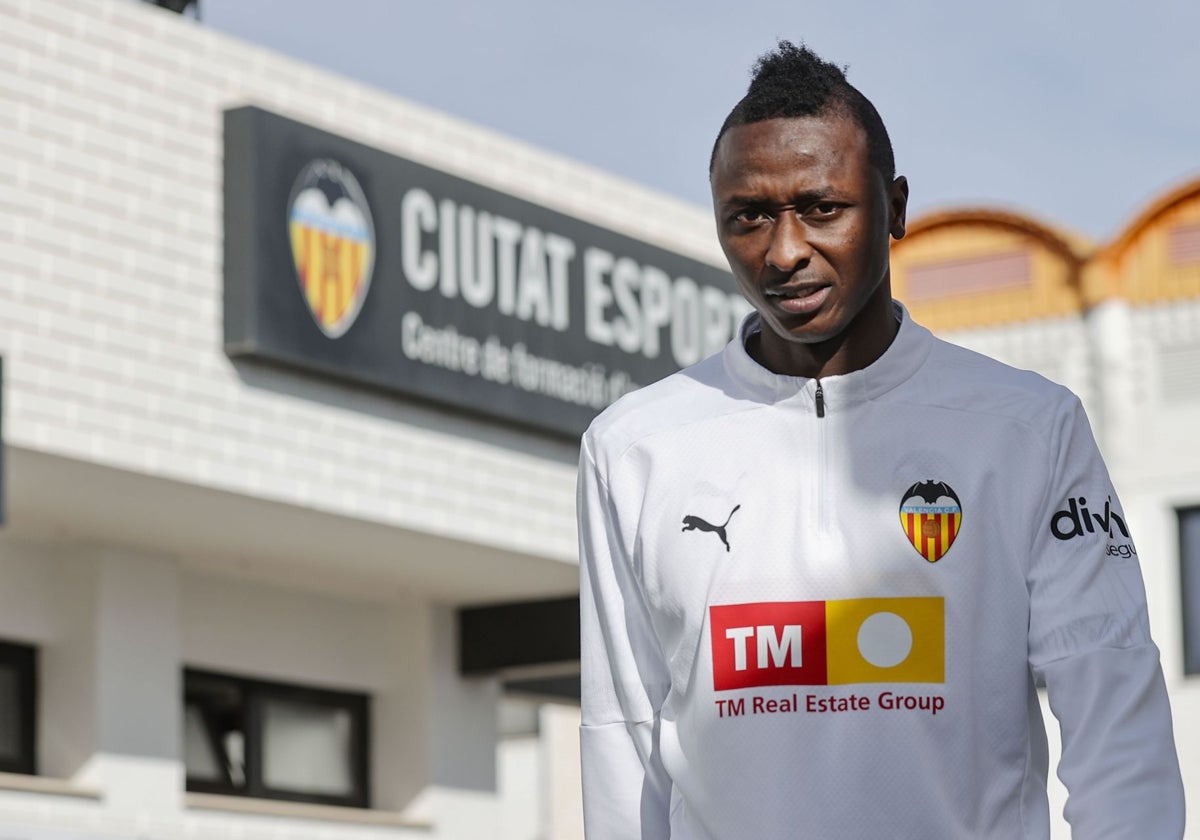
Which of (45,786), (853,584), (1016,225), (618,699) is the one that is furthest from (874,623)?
(1016,225)

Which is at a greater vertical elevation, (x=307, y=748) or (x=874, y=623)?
(x=307, y=748)

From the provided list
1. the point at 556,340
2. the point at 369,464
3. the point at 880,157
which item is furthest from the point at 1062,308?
the point at 880,157

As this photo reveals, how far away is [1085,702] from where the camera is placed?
2.61 meters

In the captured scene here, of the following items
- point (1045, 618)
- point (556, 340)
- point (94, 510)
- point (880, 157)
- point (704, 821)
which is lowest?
point (704, 821)

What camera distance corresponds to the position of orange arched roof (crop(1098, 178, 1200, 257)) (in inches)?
840

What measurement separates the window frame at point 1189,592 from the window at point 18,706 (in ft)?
35.3

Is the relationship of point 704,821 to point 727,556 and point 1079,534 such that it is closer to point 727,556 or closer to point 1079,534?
point 727,556

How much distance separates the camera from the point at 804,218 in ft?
8.78

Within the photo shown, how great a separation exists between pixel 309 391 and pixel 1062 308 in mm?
10615

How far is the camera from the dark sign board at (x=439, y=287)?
41.1 ft

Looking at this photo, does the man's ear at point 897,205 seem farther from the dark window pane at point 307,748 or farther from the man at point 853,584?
the dark window pane at point 307,748

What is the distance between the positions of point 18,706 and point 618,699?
11107 mm

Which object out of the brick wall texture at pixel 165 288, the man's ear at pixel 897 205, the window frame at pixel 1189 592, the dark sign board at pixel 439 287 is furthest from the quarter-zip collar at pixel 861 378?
the window frame at pixel 1189 592

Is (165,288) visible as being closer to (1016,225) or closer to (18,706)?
(18,706)
